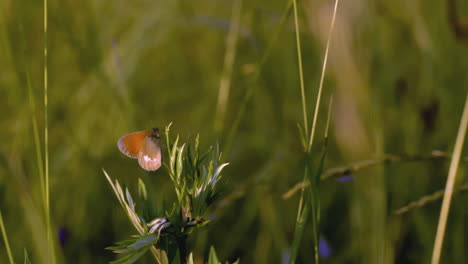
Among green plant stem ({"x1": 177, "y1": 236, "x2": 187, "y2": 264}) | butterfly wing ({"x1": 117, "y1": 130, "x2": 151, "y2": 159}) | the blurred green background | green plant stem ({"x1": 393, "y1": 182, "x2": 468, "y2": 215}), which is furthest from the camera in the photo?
the blurred green background

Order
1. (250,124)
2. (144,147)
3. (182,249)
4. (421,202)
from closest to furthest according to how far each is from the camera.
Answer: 1. (182,249)
2. (144,147)
3. (421,202)
4. (250,124)

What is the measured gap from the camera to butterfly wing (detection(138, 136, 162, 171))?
49 cm

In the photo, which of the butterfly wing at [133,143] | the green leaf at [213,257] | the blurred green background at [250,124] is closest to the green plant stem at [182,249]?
the green leaf at [213,257]

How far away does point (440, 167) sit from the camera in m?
1.38

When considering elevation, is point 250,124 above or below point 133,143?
below

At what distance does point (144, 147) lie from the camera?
530 mm

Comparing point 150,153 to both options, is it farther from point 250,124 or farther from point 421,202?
point 250,124

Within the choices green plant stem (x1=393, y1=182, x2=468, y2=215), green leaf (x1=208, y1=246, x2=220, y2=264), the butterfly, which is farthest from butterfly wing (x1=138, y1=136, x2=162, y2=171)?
green plant stem (x1=393, y1=182, x2=468, y2=215)

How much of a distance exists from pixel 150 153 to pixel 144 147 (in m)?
0.02

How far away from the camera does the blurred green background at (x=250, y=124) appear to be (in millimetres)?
975

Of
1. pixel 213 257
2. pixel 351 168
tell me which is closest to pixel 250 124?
pixel 351 168

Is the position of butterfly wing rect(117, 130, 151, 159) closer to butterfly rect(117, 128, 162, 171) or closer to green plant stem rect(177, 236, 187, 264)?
butterfly rect(117, 128, 162, 171)

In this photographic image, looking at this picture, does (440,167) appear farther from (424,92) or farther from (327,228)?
(327,228)

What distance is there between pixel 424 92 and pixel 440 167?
24cm
